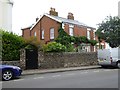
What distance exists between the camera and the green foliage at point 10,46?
2053 cm

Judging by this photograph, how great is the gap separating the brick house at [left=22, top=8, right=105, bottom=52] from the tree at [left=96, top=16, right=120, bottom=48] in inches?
186

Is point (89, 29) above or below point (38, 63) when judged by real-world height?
above

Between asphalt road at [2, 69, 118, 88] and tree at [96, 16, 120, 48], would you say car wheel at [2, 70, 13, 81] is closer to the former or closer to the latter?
asphalt road at [2, 69, 118, 88]

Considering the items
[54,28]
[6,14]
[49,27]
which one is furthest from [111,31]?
[6,14]

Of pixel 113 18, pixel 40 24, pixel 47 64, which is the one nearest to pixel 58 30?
pixel 40 24

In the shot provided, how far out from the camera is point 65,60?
80.3ft

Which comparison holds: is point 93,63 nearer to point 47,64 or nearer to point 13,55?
point 47,64

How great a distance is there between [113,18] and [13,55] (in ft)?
56.2

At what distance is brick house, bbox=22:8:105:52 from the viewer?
3662 cm

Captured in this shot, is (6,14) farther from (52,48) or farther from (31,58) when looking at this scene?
(31,58)

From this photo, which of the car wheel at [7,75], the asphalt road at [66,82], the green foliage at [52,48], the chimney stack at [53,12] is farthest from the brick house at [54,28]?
the asphalt road at [66,82]

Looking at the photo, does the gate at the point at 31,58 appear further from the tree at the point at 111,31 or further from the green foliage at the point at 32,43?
the tree at the point at 111,31

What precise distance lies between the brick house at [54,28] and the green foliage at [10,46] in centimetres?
1442

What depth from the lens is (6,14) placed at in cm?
2809
